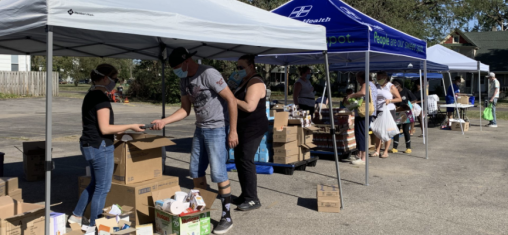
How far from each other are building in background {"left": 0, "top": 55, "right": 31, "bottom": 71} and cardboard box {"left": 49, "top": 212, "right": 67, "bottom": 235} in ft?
119

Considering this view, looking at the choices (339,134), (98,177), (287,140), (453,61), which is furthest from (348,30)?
(453,61)

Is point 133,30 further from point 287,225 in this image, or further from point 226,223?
point 287,225

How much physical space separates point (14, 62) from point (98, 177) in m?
38.4

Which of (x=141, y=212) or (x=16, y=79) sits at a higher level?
(x=16, y=79)

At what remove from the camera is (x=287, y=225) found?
197 inches

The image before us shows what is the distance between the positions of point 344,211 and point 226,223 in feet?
5.42

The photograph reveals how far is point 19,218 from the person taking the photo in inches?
158

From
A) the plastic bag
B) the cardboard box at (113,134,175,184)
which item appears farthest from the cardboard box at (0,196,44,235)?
the plastic bag

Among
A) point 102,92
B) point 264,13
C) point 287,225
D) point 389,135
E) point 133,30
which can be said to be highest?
point 264,13

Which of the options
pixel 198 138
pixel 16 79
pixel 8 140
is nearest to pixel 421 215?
pixel 198 138

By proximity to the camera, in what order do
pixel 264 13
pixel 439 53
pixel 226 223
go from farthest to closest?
pixel 439 53 → pixel 264 13 → pixel 226 223

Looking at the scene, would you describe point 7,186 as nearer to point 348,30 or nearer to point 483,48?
point 348,30

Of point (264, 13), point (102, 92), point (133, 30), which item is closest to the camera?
point (133, 30)

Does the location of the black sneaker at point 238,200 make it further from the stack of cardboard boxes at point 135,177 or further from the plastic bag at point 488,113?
the plastic bag at point 488,113
